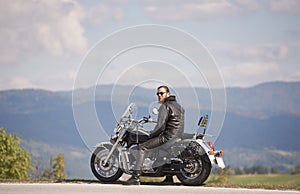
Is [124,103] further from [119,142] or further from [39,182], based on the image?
[39,182]

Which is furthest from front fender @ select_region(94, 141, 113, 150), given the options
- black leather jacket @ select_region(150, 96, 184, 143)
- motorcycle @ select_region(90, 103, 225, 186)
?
black leather jacket @ select_region(150, 96, 184, 143)

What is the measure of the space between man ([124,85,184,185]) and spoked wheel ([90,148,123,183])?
484 mm

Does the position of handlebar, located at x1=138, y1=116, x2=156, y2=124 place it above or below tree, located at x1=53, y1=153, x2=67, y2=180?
below

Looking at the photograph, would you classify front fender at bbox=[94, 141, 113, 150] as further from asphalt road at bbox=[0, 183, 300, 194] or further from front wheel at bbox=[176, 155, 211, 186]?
front wheel at bbox=[176, 155, 211, 186]

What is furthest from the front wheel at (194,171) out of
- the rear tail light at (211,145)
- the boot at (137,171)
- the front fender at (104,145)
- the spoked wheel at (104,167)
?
the front fender at (104,145)

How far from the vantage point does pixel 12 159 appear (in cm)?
5797

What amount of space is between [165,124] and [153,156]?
802 mm

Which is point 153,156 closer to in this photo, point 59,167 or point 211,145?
point 211,145

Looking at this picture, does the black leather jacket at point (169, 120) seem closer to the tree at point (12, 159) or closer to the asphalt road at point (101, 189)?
the asphalt road at point (101, 189)

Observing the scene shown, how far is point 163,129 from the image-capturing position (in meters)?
14.1

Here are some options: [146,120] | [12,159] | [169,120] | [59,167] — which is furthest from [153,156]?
[12,159]

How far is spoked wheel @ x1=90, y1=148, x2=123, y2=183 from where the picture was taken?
14.7 m

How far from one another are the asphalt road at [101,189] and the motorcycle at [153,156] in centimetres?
50

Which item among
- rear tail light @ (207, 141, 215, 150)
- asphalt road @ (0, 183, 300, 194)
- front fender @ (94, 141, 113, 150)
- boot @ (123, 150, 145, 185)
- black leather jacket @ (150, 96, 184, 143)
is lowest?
asphalt road @ (0, 183, 300, 194)
